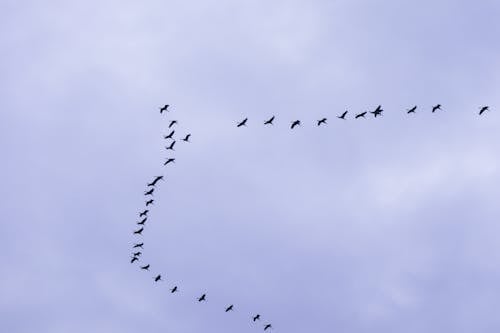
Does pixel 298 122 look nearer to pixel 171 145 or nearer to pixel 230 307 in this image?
pixel 171 145

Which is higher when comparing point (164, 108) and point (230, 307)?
point (164, 108)

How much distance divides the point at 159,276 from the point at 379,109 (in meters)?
38.8

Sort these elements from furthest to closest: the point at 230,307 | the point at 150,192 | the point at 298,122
Answer: the point at 230,307 → the point at 150,192 → the point at 298,122

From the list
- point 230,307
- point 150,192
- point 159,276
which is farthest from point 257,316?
point 150,192

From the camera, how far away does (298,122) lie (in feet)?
296

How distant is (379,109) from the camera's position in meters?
90.8

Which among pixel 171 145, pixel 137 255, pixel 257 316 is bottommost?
pixel 257 316

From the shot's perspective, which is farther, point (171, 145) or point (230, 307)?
point (230, 307)

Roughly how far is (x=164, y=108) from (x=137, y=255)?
2503 centimetres

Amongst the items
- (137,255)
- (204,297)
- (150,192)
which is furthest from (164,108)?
(204,297)

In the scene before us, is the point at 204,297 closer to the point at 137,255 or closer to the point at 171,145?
the point at 137,255

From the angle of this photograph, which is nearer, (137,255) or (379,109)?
(379,109)

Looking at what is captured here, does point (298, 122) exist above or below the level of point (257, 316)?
above

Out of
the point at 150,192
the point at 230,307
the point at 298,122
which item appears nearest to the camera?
the point at 298,122
